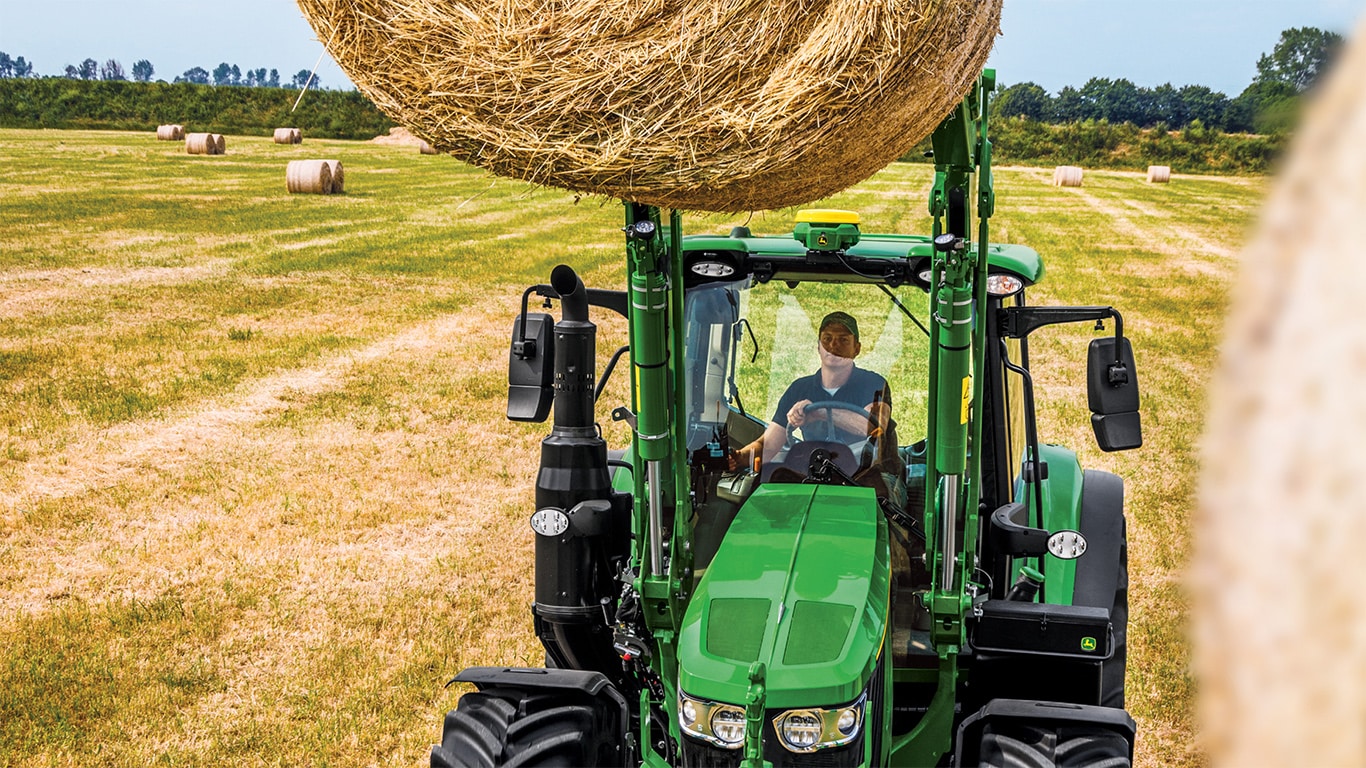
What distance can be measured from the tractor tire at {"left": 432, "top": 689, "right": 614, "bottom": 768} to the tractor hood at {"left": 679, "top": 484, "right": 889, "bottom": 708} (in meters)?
0.47

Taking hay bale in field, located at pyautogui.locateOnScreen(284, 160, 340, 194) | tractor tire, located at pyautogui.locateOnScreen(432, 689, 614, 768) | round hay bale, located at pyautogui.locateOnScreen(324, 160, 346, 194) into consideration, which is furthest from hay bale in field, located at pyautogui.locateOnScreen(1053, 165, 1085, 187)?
tractor tire, located at pyautogui.locateOnScreen(432, 689, 614, 768)

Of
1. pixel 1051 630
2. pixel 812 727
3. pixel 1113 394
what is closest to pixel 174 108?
pixel 1113 394

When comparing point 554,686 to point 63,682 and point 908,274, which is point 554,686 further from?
point 63,682

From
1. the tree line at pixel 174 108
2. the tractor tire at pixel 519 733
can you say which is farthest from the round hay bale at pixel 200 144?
the tractor tire at pixel 519 733

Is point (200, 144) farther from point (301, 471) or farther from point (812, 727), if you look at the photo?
point (812, 727)

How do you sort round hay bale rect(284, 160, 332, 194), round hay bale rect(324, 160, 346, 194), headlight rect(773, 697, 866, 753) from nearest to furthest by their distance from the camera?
headlight rect(773, 697, 866, 753) < round hay bale rect(284, 160, 332, 194) < round hay bale rect(324, 160, 346, 194)

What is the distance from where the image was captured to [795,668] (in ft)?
11.3

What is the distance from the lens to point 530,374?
14.1 feet

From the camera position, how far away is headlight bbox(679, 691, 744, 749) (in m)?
3.43

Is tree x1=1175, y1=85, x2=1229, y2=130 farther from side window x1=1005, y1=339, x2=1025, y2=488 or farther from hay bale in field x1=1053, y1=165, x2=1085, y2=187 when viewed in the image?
side window x1=1005, y1=339, x2=1025, y2=488

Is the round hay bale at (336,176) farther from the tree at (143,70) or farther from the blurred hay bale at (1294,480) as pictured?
the tree at (143,70)

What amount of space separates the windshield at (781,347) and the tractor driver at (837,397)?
0.01 m

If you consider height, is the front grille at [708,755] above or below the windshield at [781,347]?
below

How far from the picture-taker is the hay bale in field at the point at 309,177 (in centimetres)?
2986
